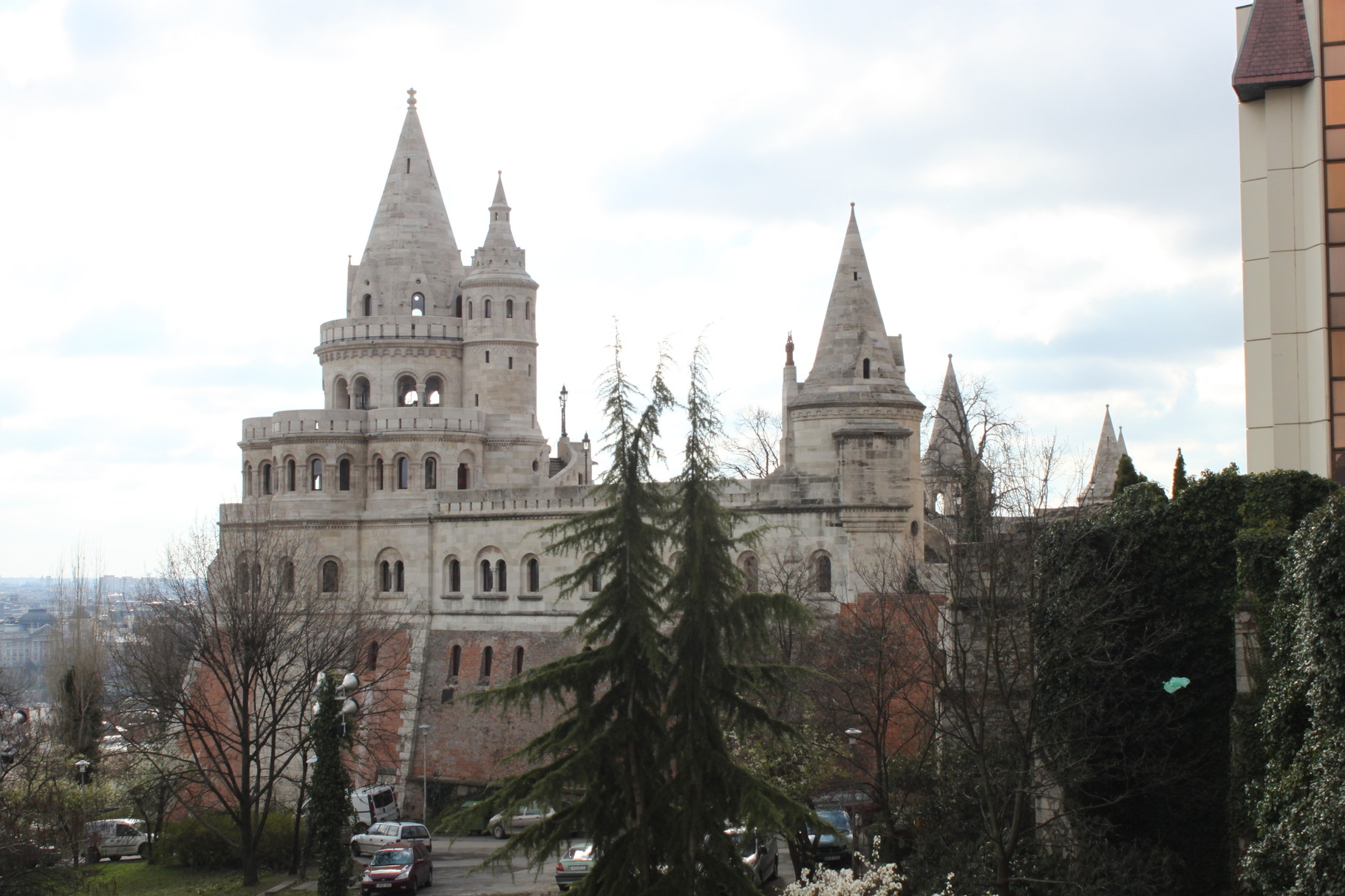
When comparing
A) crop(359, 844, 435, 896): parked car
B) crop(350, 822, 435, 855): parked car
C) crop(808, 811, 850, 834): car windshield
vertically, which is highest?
crop(808, 811, 850, 834): car windshield

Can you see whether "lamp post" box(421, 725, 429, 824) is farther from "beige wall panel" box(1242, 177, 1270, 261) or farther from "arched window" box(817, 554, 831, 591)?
"beige wall panel" box(1242, 177, 1270, 261)

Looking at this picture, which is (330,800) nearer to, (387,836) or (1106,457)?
(387,836)

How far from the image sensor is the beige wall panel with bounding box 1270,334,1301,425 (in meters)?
21.0

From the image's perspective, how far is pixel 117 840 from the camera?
33.8 meters

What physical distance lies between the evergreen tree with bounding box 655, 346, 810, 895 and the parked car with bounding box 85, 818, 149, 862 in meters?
23.7

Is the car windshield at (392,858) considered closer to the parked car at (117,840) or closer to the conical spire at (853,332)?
the parked car at (117,840)

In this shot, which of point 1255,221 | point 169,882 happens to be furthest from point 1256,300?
point 169,882

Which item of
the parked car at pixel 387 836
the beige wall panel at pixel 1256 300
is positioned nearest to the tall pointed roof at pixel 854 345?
the beige wall panel at pixel 1256 300

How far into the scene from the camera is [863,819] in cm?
2681

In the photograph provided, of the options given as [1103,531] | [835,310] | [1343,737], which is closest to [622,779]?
[1343,737]

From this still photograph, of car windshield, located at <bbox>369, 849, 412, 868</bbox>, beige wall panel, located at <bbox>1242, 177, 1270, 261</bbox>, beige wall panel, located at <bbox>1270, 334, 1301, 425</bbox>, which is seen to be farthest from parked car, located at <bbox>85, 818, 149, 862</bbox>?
beige wall panel, located at <bbox>1242, 177, 1270, 261</bbox>

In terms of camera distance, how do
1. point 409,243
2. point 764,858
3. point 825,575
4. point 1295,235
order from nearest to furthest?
point 1295,235 < point 764,858 < point 825,575 < point 409,243

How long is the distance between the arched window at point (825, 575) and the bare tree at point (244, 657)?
38.3 ft

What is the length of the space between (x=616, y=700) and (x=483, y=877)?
48.3ft
